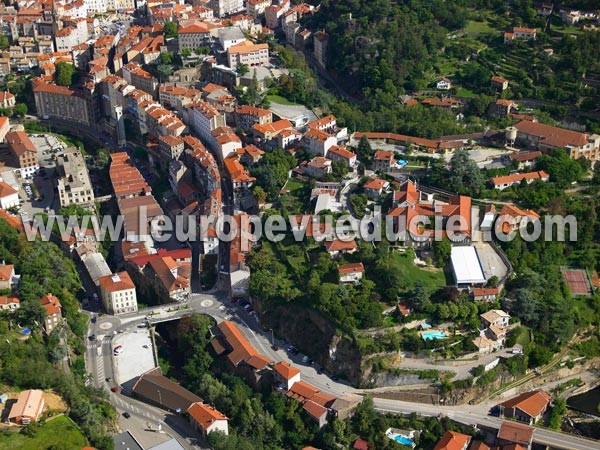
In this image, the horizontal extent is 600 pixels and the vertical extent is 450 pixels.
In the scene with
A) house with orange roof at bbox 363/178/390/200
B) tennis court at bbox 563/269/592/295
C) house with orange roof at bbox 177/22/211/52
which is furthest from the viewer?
house with orange roof at bbox 177/22/211/52

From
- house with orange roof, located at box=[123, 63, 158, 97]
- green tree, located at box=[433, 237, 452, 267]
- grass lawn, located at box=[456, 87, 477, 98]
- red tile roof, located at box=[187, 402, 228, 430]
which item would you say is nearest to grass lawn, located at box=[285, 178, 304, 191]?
green tree, located at box=[433, 237, 452, 267]

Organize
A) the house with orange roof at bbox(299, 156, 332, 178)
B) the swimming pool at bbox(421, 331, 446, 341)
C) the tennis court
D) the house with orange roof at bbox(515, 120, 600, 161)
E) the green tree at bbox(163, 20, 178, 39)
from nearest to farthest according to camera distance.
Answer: the swimming pool at bbox(421, 331, 446, 341), the tennis court, the house with orange roof at bbox(299, 156, 332, 178), the house with orange roof at bbox(515, 120, 600, 161), the green tree at bbox(163, 20, 178, 39)

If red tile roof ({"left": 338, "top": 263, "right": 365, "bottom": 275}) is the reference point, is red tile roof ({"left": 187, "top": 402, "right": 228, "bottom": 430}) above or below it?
below

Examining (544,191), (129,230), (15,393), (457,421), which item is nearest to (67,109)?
(129,230)

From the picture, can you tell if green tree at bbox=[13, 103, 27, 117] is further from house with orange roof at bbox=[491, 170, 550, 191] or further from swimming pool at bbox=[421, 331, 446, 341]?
swimming pool at bbox=[421, 331, 446, 341]

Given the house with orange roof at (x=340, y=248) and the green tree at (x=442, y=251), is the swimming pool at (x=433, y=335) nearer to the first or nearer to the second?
the green tree at (x=442, y=251)

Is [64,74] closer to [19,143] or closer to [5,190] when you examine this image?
[19,143]

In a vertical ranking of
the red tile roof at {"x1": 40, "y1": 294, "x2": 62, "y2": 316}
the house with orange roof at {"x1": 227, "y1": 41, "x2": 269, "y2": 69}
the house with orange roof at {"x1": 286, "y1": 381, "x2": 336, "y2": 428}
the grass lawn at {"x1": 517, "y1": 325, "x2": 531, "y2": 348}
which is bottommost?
the house with orange roof at {"x1": 286, "y1": 381, "x2": 336, "y2": 428}
